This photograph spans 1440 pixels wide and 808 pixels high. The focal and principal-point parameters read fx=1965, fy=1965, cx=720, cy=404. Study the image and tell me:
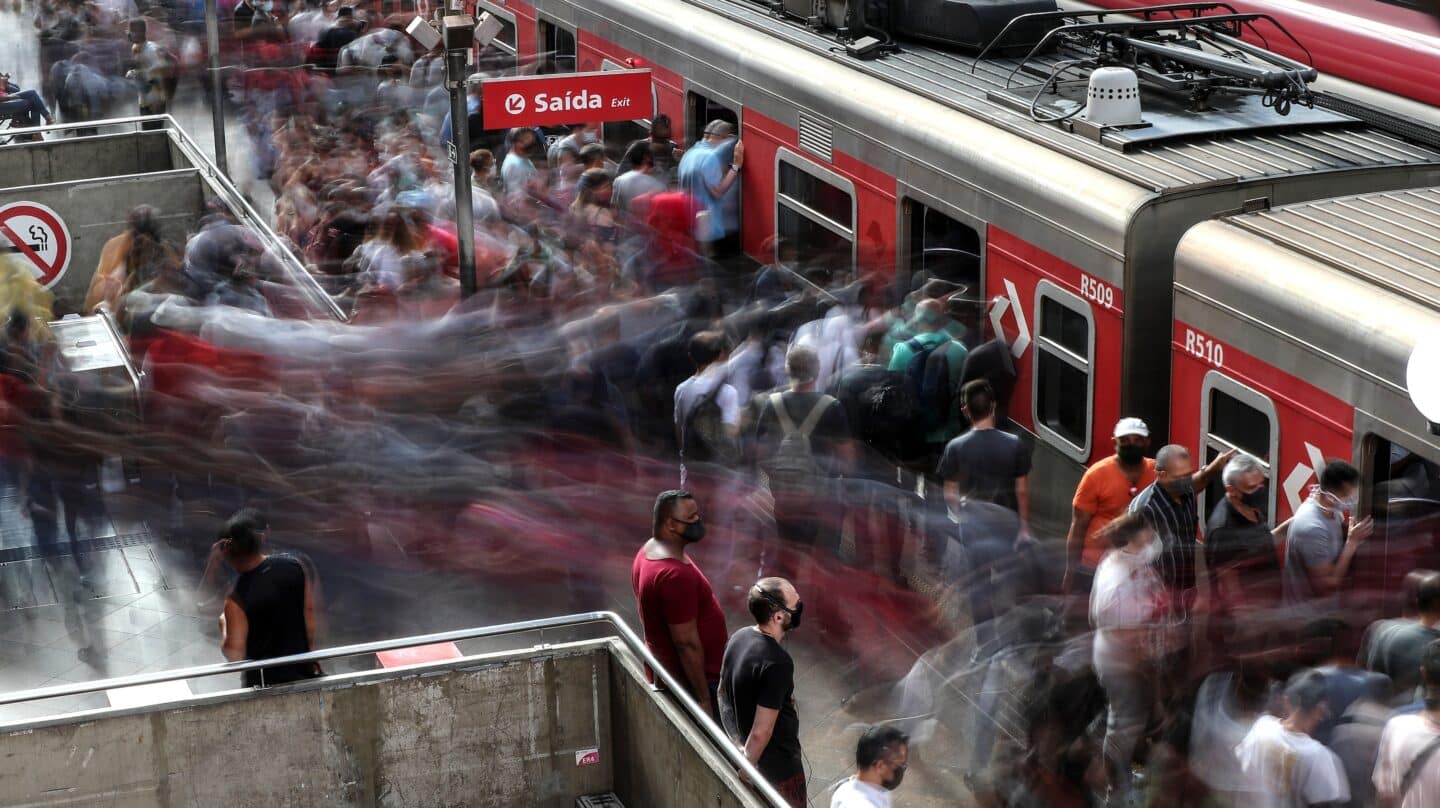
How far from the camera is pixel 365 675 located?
7.64 meters

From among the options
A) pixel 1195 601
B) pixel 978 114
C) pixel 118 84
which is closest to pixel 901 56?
pixel 978 114

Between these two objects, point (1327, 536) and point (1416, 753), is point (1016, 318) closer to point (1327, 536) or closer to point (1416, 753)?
point (1327, 536)

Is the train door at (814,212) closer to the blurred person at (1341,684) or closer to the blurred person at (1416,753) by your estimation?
the blurred person at (1341,684)

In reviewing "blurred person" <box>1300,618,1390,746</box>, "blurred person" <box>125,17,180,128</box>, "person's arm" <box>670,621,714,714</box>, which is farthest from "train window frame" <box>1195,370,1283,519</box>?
"blurred person" <box>125,17,180,128</box>

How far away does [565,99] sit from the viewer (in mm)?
14047

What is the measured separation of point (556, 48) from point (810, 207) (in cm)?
700

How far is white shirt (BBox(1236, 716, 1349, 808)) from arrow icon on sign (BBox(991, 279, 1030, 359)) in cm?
388

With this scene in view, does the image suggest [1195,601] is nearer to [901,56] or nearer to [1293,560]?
[1293,560]

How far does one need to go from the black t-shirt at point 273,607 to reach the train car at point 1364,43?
679 cm

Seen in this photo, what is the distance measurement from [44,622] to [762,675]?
554cm

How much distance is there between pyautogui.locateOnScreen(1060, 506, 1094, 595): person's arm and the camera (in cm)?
866

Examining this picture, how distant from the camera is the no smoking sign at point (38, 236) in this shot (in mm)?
14406

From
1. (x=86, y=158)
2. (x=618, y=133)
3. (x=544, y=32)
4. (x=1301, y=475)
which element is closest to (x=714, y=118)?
(x=618, y=133)

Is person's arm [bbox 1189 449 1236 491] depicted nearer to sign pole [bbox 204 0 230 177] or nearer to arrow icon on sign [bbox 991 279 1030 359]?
arrow icon on sign [bbox 991 279 1030 359]
